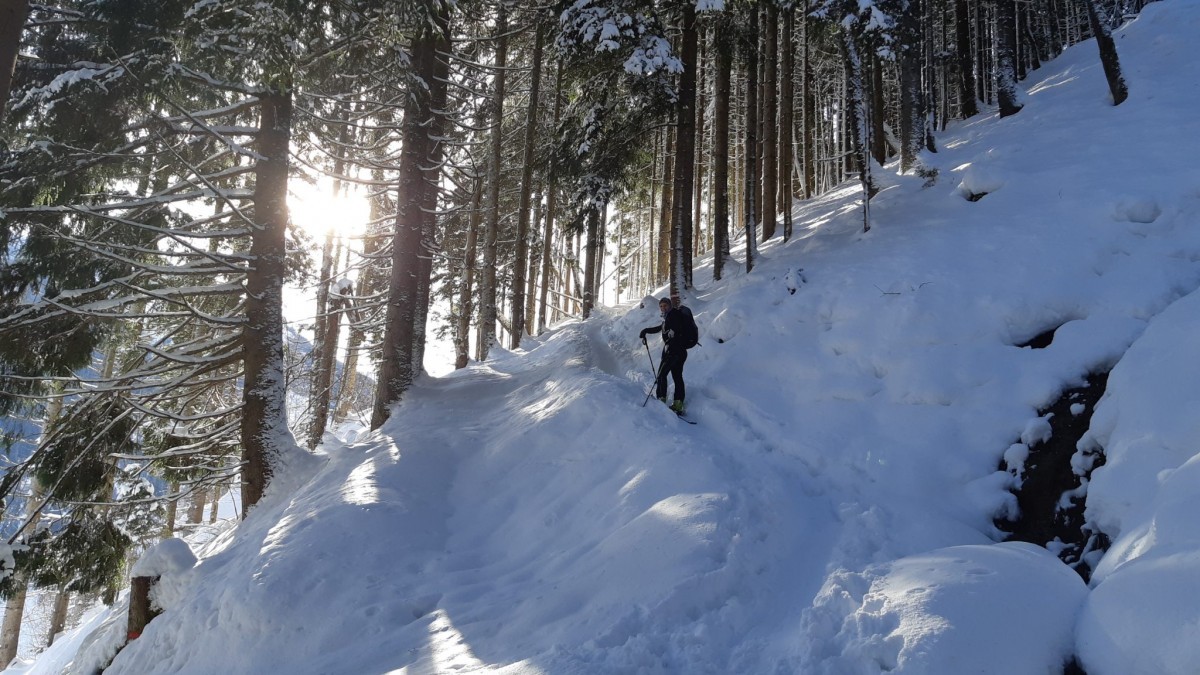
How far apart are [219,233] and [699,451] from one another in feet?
22.0

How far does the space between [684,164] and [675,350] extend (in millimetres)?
5236

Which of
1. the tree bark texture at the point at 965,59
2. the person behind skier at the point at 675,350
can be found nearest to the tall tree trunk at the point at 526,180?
the person behind skier at the point at 675,350

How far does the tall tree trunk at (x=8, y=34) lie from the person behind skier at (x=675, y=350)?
7272 mm

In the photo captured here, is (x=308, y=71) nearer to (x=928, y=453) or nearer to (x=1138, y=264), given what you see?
(x=928, y=453)

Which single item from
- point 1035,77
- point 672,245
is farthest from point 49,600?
point 1035,77

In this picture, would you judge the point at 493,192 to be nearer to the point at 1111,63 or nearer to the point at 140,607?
the point at 140,607

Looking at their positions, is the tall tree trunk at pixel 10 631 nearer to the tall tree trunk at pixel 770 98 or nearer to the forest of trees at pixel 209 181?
the forest of trees at pixel 209 181

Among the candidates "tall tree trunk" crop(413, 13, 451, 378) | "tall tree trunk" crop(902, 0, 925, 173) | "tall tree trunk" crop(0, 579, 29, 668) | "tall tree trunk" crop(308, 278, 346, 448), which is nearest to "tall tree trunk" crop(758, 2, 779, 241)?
"tall tree trunk" crop(902, 0, 925, 173)

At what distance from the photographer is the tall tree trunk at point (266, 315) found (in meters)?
8.50

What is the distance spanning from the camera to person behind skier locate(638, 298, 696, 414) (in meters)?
9.36

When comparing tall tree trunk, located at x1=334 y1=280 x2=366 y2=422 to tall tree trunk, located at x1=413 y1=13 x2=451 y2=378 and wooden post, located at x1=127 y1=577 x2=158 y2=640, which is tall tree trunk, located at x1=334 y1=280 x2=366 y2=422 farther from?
wooden post, located at x1=127 y1=577 x2=158 y2=640

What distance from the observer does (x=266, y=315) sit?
8.66 m

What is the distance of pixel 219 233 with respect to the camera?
26.9ft

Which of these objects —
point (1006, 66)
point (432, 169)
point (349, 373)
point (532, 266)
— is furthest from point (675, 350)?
point (349, 373)
